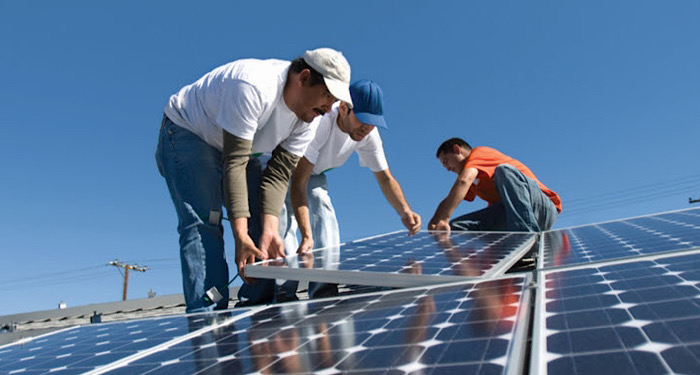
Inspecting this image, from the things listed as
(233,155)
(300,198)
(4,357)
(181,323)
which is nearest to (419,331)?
(181,323)

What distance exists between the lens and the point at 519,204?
21.3 ft

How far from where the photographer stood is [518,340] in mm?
1282

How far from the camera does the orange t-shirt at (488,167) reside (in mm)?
7070

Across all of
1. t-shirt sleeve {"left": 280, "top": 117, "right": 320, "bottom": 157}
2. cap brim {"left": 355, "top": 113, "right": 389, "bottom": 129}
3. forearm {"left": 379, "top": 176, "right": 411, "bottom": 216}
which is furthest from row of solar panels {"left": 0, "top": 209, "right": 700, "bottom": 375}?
forearm {"left": 379, "top": 176, "right": 411, "bottom": 216}

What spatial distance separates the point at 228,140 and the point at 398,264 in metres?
1.56

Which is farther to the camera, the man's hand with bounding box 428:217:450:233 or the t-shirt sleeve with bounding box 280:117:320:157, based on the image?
the man's hand with bounding box 428:217:450:233

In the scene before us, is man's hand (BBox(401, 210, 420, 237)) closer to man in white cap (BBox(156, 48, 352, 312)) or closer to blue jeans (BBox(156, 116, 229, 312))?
man in white cap (BBox(156, 48, 352, 312))

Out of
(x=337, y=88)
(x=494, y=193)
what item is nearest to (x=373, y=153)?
(x=494, y=193)

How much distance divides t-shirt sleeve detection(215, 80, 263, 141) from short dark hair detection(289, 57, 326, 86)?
1.33 feet

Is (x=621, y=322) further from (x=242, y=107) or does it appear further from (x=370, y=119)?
(x=370, y=119)

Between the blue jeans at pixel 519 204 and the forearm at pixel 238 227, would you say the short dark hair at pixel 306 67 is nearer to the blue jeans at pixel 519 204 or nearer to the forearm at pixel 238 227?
the forearm at pixel 238 227

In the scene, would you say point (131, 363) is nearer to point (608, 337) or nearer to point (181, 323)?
point (181, 323)

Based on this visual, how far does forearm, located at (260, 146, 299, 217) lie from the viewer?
4.46 meters

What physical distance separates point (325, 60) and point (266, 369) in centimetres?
301
